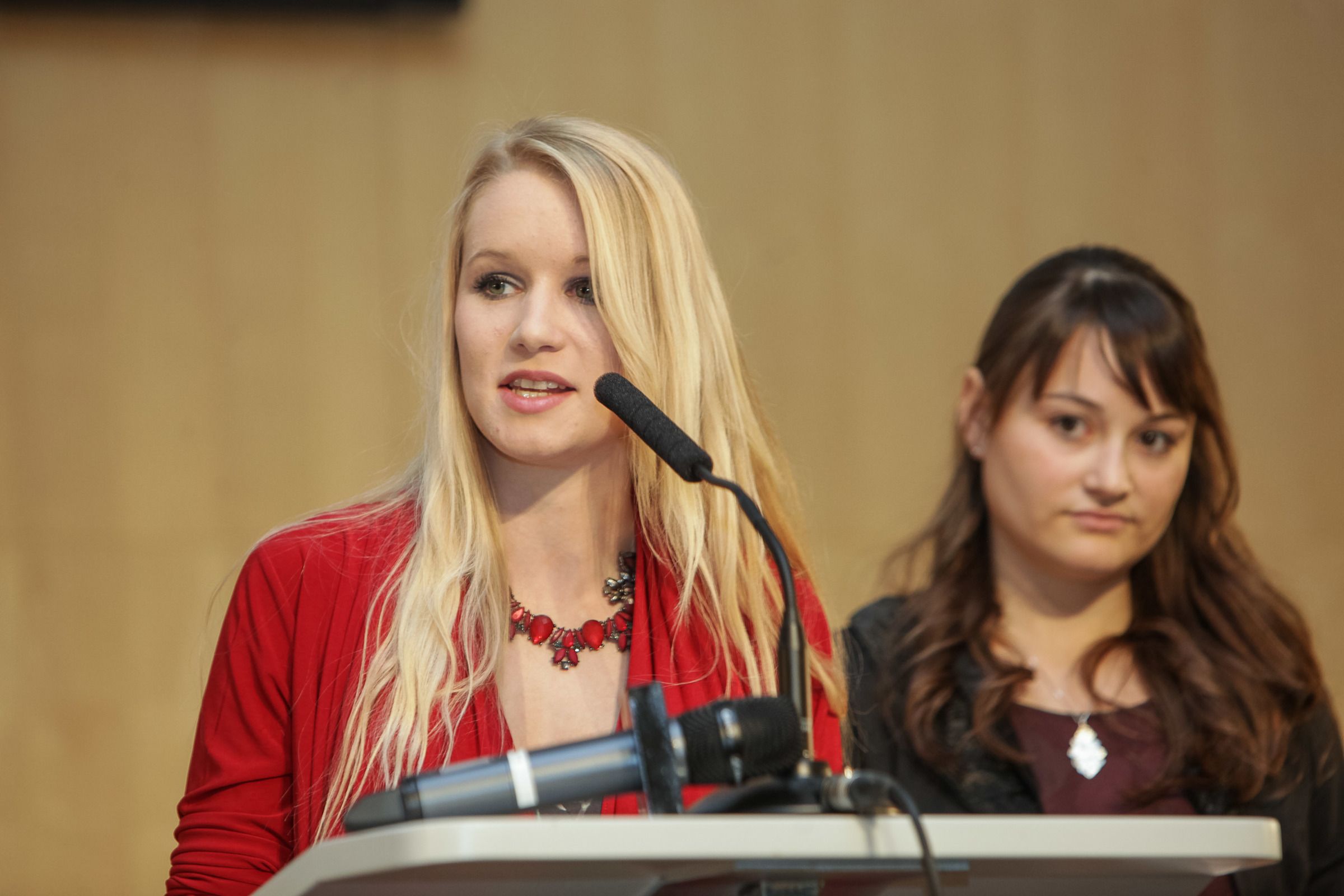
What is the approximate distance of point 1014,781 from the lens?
2121 millimetres

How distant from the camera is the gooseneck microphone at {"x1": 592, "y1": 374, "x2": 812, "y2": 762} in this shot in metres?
1.01

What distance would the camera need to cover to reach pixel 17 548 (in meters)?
2.94

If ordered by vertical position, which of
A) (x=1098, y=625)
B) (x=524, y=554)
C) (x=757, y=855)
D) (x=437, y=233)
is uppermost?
(x=437, y=233)

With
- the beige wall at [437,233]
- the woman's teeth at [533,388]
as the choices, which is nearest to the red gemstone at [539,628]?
the woman's teeth at [533,388]

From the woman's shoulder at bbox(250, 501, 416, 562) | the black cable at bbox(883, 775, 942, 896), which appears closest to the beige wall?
the woman's shoulder at bbox(250, 501, 416, 562)

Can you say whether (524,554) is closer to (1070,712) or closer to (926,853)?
(1070,712)

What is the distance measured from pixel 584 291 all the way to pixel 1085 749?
1055 millimetres

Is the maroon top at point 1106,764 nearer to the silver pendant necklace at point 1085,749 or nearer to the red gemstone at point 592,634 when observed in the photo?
the silver pendant necklace at point 1085,749

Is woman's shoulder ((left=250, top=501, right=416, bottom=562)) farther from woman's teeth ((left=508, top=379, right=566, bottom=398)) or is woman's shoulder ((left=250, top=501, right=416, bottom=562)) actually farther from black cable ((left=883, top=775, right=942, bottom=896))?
black cable ((left=883, top=775, right=942, bottom=896))

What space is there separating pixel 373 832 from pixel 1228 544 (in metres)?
1.96

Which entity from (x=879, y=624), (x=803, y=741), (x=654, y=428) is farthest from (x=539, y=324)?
(x=879, y=624)

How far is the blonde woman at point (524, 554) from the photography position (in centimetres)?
160

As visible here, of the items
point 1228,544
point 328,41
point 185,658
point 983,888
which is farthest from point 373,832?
point 328,41

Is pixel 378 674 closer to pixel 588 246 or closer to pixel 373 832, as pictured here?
pixel 588 246
